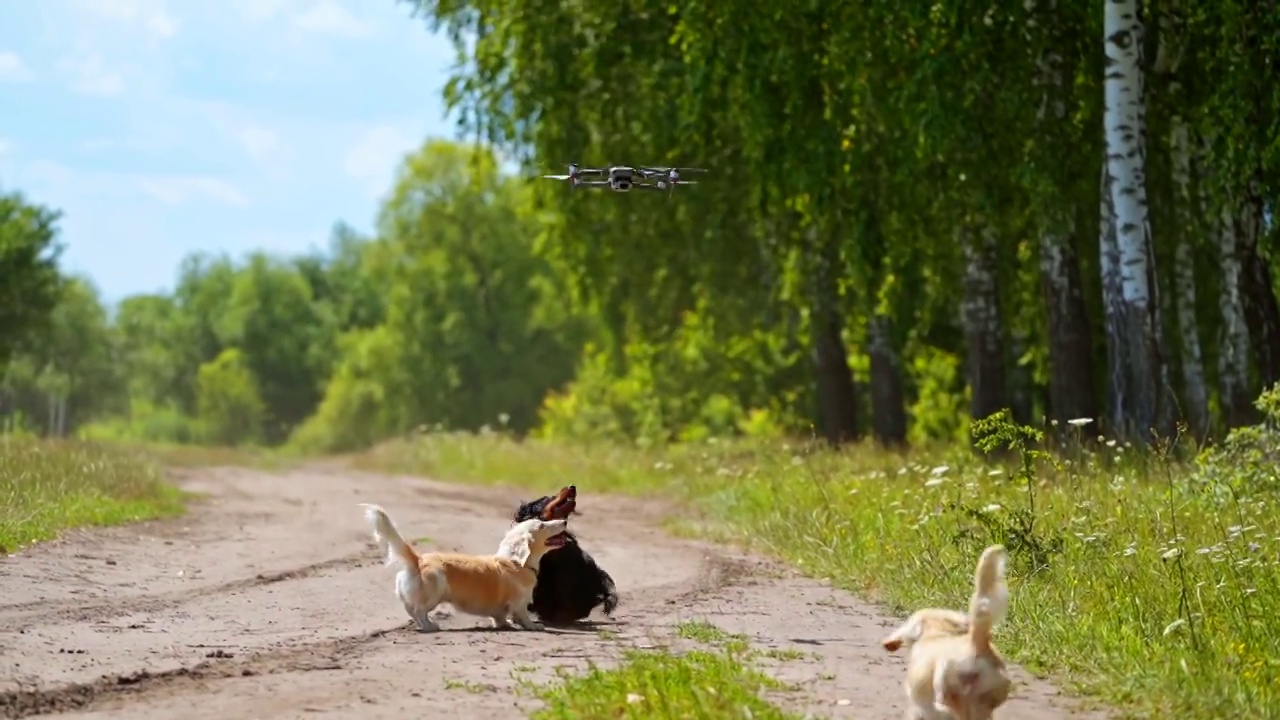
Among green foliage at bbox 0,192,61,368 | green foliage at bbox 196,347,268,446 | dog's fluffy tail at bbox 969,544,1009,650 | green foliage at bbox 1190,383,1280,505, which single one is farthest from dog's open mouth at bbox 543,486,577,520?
green foliage at bbox 196,347,268,446

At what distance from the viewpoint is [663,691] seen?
9.90 m

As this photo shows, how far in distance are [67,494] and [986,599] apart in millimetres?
16178

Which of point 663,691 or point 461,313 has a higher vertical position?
point 461,313

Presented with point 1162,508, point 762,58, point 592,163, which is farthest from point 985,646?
point 592,163

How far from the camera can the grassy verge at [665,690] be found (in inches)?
375

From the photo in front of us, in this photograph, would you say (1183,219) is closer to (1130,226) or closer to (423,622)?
(1130,226)

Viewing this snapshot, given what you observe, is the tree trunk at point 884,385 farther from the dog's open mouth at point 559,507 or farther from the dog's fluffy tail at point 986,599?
the dog's fluffy tail at point 986,599

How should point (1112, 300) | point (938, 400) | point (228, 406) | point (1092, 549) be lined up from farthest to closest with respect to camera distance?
point (228, 406) < point (938, 400) < point (1112, 300) < point (1092, 549)

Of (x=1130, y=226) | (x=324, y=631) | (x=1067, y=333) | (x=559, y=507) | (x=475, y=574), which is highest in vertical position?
(x=1130, y=226)

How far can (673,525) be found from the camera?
78.8 ft

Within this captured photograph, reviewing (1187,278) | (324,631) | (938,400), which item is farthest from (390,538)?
(938,400)

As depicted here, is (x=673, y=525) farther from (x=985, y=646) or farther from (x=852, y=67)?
(x=985, y=646)

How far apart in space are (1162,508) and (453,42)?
70.1 feet

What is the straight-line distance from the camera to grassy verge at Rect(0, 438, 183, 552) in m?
19.7
